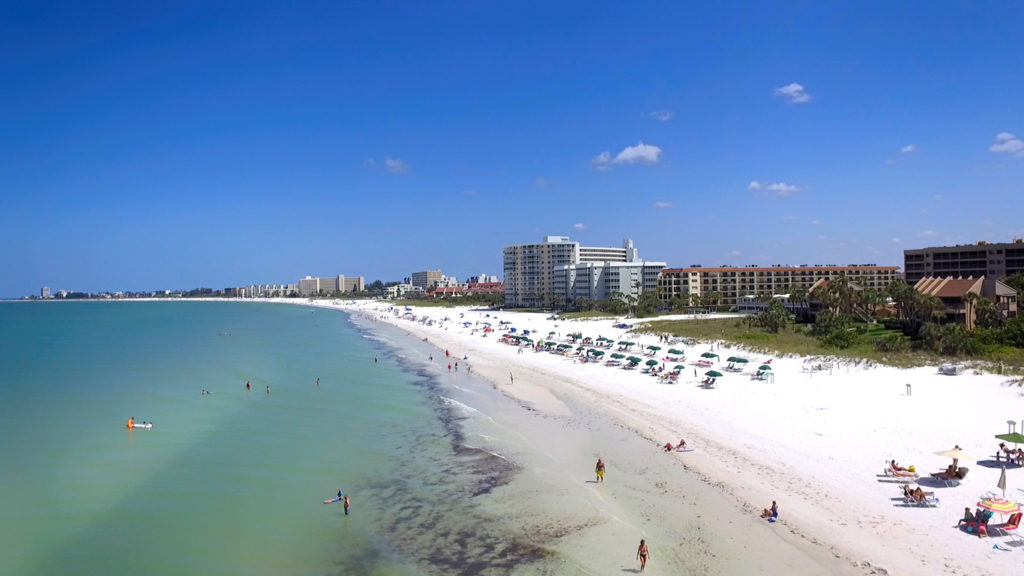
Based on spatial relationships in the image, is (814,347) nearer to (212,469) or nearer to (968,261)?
(212,469)

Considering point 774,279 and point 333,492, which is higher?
point 774,279

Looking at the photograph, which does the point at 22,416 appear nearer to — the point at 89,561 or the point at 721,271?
the point at 89,561

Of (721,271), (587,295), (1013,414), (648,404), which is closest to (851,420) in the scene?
(1013,414)

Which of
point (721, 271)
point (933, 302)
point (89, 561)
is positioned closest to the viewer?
point (89, 561)

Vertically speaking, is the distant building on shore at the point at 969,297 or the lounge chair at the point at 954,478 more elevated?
the distant building on shore at the point at 969,297

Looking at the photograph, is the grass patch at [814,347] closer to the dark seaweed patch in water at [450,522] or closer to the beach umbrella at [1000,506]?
the beach umbrella at [1000,506]

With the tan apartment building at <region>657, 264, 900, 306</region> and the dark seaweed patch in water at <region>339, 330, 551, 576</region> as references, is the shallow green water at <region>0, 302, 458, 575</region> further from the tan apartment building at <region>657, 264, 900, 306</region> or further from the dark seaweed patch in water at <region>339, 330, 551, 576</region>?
the tan apartment building at <region>657, 264, 900, 306</region>

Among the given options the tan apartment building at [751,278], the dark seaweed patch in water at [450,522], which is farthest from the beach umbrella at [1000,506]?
the tan apartment building at [751,278]
